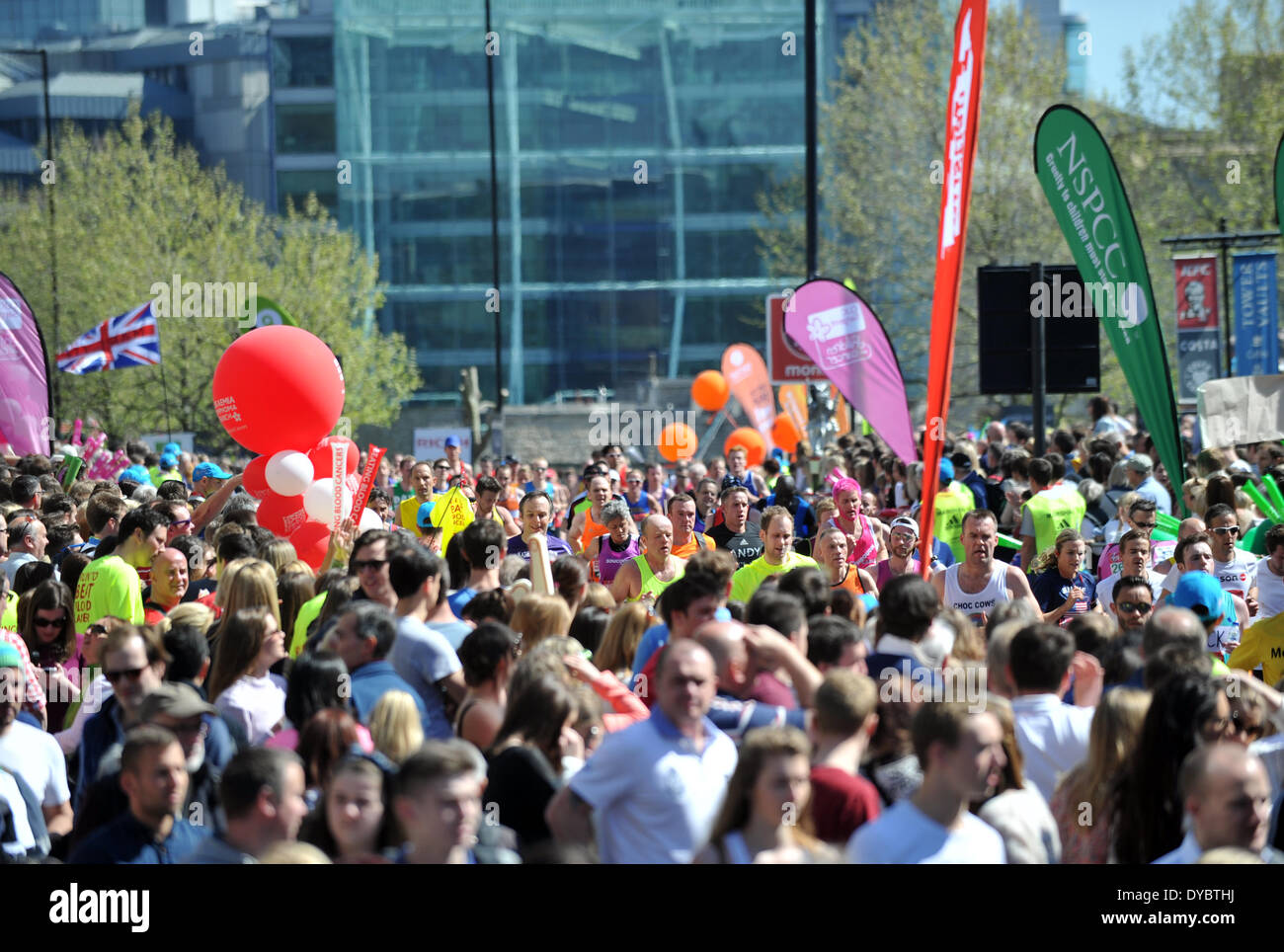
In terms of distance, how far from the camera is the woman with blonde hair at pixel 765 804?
402cm

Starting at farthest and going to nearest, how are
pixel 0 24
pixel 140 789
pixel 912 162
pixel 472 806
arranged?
pixel 0 24 < pixel 912 162 < pixel 140 789 < pixel 472 806

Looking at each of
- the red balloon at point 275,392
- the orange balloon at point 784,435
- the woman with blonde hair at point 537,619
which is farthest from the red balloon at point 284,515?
the orange balloon at point 784,435

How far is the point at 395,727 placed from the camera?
4957 mm

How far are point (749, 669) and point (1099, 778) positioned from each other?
1199mm

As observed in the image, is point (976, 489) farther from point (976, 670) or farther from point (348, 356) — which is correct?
point (348, 356)

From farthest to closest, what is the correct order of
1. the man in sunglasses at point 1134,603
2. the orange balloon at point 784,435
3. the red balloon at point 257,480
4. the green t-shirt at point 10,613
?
1. the orange balloon at point 784,435
2. the red balloon at point 257,480
3. the green t-shirt at point 10,613
4. the man in sunglasses at point 1134,603

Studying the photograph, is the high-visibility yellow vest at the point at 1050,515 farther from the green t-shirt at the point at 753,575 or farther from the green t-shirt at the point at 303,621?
the green t-shirt at the point at 303,621

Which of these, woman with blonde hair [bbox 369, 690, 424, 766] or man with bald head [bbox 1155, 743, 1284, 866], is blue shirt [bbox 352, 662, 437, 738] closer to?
woman with blonde hair [bbox 369, 690, 424, 766]

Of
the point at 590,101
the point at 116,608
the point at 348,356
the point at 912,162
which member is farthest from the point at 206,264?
the point at 116,608

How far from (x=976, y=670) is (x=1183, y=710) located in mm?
1154

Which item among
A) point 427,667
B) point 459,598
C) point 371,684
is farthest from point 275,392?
point 371,684

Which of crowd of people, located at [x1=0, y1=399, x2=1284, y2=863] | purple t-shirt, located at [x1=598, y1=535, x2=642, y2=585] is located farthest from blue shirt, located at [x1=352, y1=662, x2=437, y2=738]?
purple t-shirt, located at [x1=598, y1=535, x2=642, y2=585]

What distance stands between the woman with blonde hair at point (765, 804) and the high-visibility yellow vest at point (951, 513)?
7.28 m

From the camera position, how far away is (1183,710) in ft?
15.1
